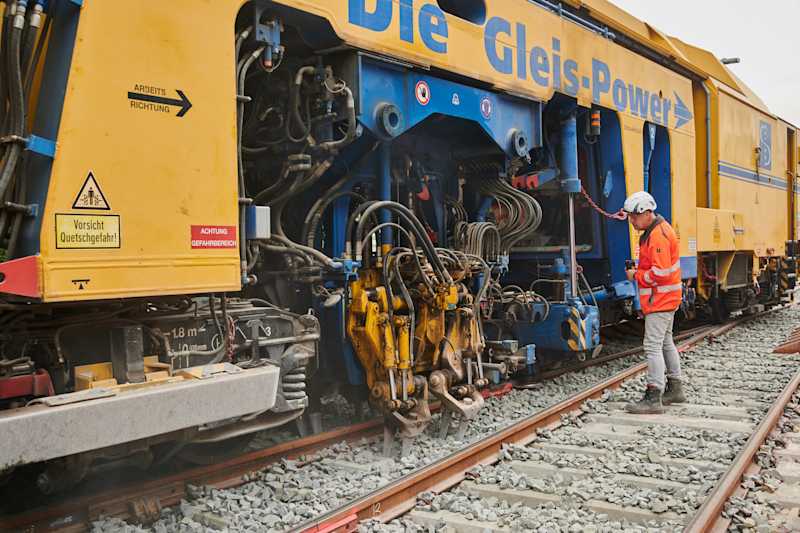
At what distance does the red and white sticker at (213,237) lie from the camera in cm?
343

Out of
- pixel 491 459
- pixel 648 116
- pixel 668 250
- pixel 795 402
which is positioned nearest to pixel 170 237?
pixel 491 459

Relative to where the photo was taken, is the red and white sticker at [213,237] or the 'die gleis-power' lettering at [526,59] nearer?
the red and white sticker at [213,237]

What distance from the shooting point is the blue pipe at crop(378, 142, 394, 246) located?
17.0 feet

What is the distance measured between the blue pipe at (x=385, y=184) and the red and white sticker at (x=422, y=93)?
0.41 meters

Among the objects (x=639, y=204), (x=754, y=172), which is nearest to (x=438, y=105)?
(x=639, y=204)

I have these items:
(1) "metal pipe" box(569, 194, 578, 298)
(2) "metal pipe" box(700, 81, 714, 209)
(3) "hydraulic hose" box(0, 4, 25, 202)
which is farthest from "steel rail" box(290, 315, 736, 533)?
(2) "metal pipe" box(700, 81, 714, 209)

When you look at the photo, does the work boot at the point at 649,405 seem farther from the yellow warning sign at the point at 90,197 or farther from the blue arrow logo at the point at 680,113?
the yellow warning sign at the point at 90,197

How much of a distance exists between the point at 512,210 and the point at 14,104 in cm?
452

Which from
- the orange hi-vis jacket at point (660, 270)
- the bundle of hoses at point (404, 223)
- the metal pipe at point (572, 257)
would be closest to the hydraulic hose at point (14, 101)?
the bundle of hoses at point (404, 223)

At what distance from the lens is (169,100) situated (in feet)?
10.9

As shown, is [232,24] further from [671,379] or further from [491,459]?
[671,379]

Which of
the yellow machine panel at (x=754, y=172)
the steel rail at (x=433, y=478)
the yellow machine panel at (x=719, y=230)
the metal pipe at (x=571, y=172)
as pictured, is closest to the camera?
the steel rail at (x=433, y=478)

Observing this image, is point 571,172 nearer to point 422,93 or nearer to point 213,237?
point 422,93

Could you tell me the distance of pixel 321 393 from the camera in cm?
561
